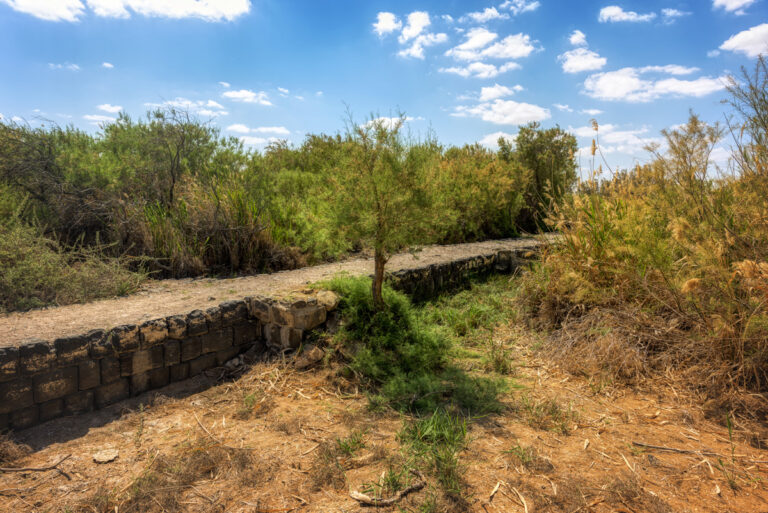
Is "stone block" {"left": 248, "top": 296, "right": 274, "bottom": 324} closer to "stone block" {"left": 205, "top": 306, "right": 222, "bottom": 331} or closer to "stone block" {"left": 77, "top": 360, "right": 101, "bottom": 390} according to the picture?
"stone block" {"left": 205, "top": 306, "right": 222, "bottom": 331}

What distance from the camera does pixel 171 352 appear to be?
3.64 metres

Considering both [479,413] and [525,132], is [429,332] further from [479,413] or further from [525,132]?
[525,132]

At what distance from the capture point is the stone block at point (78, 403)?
3.14 metres

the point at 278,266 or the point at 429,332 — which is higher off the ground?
the point at 278,266

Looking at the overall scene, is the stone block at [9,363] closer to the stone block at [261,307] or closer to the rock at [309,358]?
the stone block at [261,307]

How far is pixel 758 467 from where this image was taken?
2732 millimetres

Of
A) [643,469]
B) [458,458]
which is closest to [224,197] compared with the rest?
[458,458]

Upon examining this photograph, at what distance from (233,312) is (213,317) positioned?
0.69 feet

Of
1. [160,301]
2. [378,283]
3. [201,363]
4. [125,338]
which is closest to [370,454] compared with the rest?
[378,283]

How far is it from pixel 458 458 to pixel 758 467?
183 centimetres

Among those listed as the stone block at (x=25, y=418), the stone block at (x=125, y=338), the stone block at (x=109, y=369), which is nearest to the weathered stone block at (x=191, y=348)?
the stone block at (x=125, y=338)

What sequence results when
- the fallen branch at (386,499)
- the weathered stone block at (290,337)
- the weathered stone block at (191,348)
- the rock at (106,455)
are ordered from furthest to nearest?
the weathered stone block at (290,337) < the weathered stone block at (191,348) < the rock at (106,455) < the fallen branch at (386,499)

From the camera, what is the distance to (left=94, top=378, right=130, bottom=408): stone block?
10.8 ft

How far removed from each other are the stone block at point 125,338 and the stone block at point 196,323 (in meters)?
0.41
